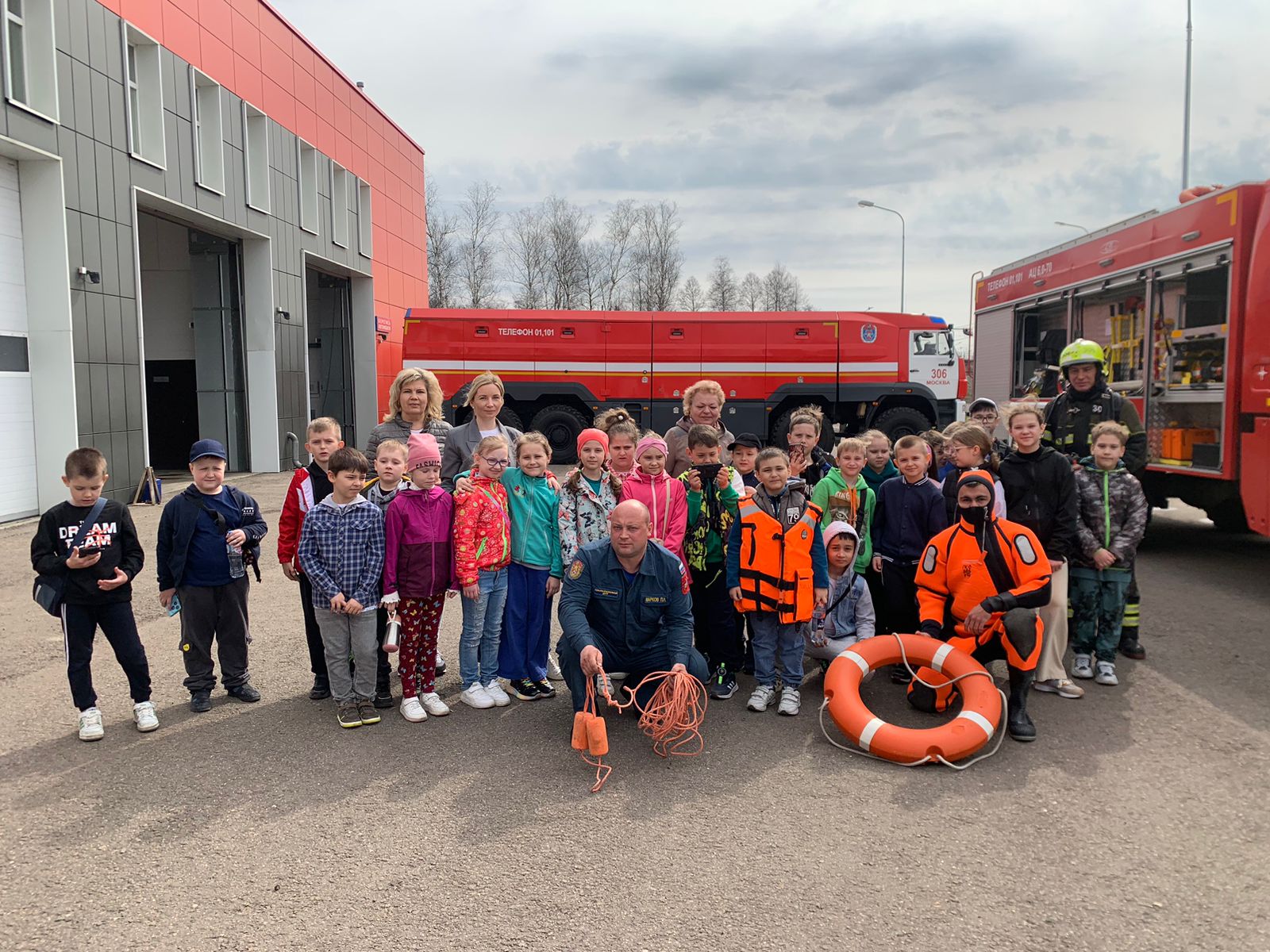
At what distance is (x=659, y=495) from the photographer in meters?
4.89

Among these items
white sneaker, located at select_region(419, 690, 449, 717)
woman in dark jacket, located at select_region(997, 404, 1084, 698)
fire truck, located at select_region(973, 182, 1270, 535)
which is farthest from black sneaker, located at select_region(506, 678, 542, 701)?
fire truck, located at select_region(973, 182, 1270, 535)

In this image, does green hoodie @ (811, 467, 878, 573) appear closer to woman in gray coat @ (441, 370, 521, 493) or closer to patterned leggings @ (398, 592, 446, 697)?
woman in gray coat @ (441, 370, 521, 493)

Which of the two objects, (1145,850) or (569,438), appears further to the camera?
(569,438)

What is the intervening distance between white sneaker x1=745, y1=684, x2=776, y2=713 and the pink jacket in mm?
818

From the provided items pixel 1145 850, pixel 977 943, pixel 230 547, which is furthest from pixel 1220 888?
pixel 230 547

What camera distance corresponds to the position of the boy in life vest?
4.70 metres

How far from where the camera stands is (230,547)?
4.71m

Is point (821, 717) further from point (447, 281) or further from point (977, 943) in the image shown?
point (447, 281)

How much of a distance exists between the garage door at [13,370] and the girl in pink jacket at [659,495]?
34.0ft

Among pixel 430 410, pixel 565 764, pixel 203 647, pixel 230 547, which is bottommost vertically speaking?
pixel 565 764

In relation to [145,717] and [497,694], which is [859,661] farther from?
[145,717]

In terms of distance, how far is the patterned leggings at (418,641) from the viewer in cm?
470

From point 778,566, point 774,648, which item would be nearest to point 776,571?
point 778,566

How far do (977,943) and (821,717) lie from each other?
70.3 inches
